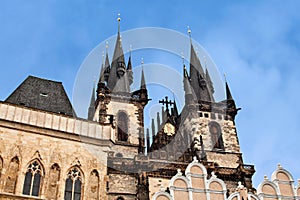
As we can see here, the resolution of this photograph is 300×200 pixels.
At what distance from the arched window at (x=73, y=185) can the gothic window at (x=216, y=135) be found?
60.4ft

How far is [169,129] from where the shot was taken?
1339 inches

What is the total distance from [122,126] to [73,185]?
15823 millimetres

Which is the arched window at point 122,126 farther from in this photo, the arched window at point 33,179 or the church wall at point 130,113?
the arched window at point 33,179

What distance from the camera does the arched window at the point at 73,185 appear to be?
52.0ft

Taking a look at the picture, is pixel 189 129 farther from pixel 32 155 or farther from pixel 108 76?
pixel 32 155

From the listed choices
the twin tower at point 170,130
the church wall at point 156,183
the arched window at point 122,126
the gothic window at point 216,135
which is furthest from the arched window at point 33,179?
the gothic window at point 216,135

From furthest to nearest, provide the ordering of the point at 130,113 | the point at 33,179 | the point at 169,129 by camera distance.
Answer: the point at 169,129 < the point at 130,113 < the point at 33,179

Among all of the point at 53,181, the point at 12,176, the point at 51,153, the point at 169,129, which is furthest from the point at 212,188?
the point at 169,129

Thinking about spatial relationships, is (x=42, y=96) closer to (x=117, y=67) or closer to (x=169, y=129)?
(x=169, y=129)

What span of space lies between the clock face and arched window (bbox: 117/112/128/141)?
403cm

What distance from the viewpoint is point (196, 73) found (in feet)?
131

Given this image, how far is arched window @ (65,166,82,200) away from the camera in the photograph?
15.9m

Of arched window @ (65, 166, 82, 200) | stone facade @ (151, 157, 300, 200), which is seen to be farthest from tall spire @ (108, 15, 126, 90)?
stone facade @ (151, 157, 300, 200)

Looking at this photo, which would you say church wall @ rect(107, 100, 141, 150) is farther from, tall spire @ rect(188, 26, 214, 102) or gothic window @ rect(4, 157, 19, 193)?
gothic window @ rect(4, 157, 19, 193)
